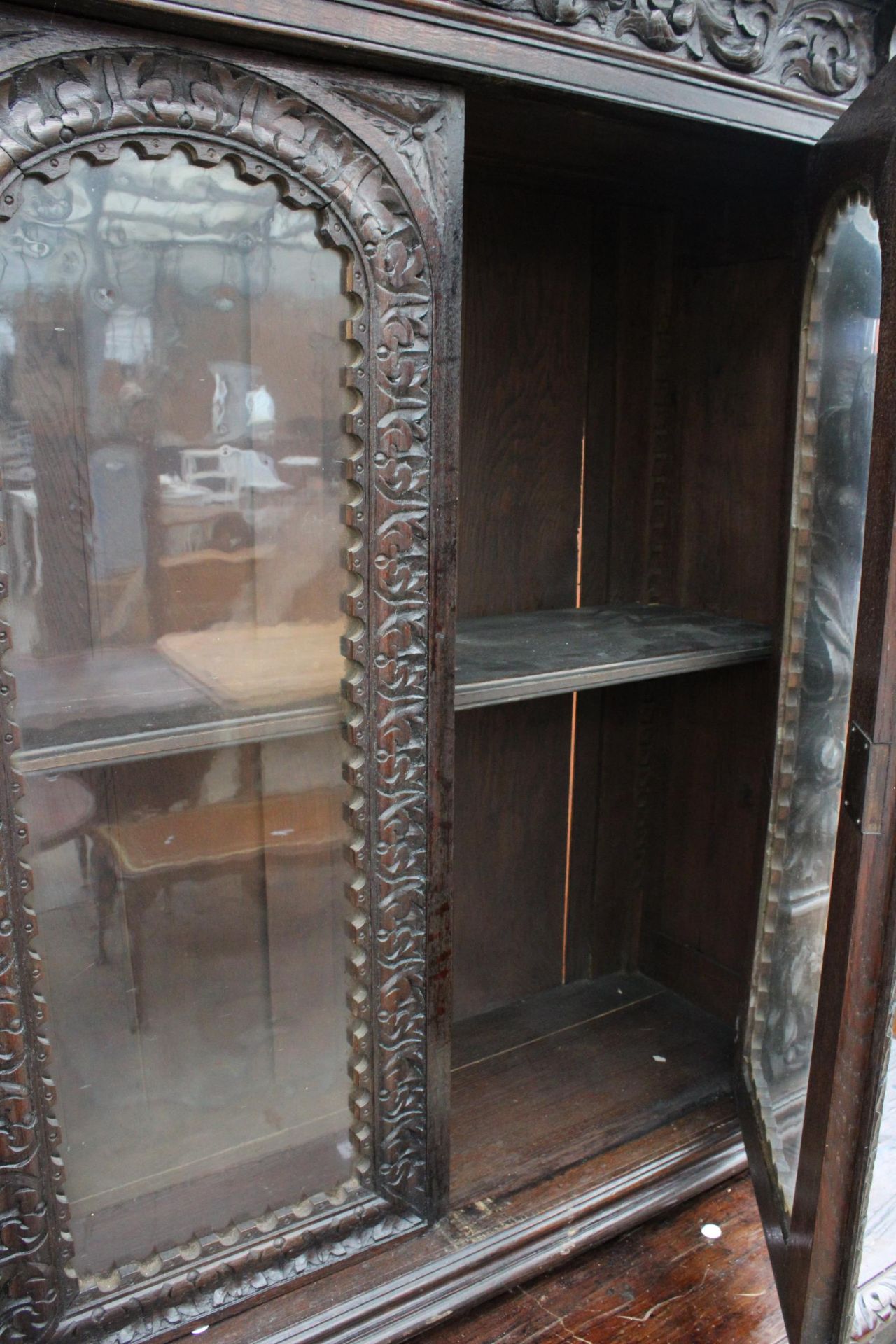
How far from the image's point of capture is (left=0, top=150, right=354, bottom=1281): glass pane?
944 mm

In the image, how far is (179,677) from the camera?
1051 mm

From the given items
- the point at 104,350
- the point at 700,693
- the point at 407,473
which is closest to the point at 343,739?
the point at 407,473

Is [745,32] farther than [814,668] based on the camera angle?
No

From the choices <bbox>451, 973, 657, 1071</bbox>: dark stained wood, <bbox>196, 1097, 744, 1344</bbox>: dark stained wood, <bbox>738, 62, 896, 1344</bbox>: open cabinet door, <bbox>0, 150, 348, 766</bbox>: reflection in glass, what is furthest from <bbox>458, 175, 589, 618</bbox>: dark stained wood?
<bbox>196, 1097, 744, 1344</bbox>: dark stained wood

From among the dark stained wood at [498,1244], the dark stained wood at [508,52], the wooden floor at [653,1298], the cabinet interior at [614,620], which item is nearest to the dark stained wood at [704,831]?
the cabinet interior at [614,620]

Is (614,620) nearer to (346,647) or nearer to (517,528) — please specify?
(517,528)

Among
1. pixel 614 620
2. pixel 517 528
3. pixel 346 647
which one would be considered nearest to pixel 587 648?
pixel 614 620

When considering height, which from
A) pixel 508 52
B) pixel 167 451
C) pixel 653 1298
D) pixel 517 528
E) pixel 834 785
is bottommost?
pixel 653 1298

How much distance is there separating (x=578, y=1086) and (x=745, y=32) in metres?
1.45

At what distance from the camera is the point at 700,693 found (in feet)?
5.85

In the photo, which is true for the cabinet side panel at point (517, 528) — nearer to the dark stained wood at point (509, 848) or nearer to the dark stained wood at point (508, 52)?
the dark stained wood at point (509, 848)

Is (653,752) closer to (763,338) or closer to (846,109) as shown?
(763,338)

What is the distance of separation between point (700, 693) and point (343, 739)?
0.85m

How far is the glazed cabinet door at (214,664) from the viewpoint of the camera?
36.7 inches
